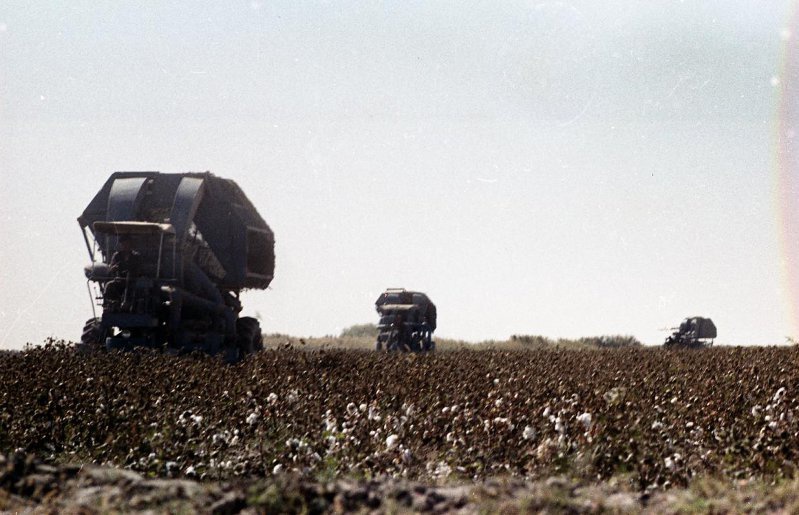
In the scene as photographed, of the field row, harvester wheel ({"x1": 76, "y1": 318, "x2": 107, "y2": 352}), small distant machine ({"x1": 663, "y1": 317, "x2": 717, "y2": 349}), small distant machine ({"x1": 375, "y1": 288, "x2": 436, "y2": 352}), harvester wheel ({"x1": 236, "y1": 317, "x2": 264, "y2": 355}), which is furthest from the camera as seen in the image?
small distant machine ({"x1": 663, "y1": 317, "x2": 717, "y2": 349})

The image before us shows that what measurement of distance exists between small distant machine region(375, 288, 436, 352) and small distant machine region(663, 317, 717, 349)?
15.7 metres

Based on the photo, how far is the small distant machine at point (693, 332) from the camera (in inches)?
1853

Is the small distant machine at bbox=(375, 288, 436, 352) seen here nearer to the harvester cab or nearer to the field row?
the harvester cab

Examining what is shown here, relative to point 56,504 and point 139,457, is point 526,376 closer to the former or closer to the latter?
point 139,457

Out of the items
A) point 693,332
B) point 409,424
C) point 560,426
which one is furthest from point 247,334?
point 693,332

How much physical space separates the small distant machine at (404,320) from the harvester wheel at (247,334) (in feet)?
22.8

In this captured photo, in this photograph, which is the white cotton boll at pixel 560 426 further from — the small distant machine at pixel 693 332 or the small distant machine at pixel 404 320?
the small distant machine at pixel 693 332

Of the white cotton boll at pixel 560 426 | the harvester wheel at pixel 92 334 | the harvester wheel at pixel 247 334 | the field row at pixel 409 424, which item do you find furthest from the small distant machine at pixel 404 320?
the white cotton boll at pixel 560 426

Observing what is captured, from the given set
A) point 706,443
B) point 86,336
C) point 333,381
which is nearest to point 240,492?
point 706,443

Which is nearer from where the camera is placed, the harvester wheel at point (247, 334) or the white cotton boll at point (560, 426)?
the white cotton boll at point (560, 426)

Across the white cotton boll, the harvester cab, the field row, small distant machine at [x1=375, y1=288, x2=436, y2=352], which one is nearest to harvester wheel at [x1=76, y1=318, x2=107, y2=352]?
the harvester cab

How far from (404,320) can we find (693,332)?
709 inches

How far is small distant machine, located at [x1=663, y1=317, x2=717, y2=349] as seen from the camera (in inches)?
1853

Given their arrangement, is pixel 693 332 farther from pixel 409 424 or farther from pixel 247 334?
pixel 409 424
